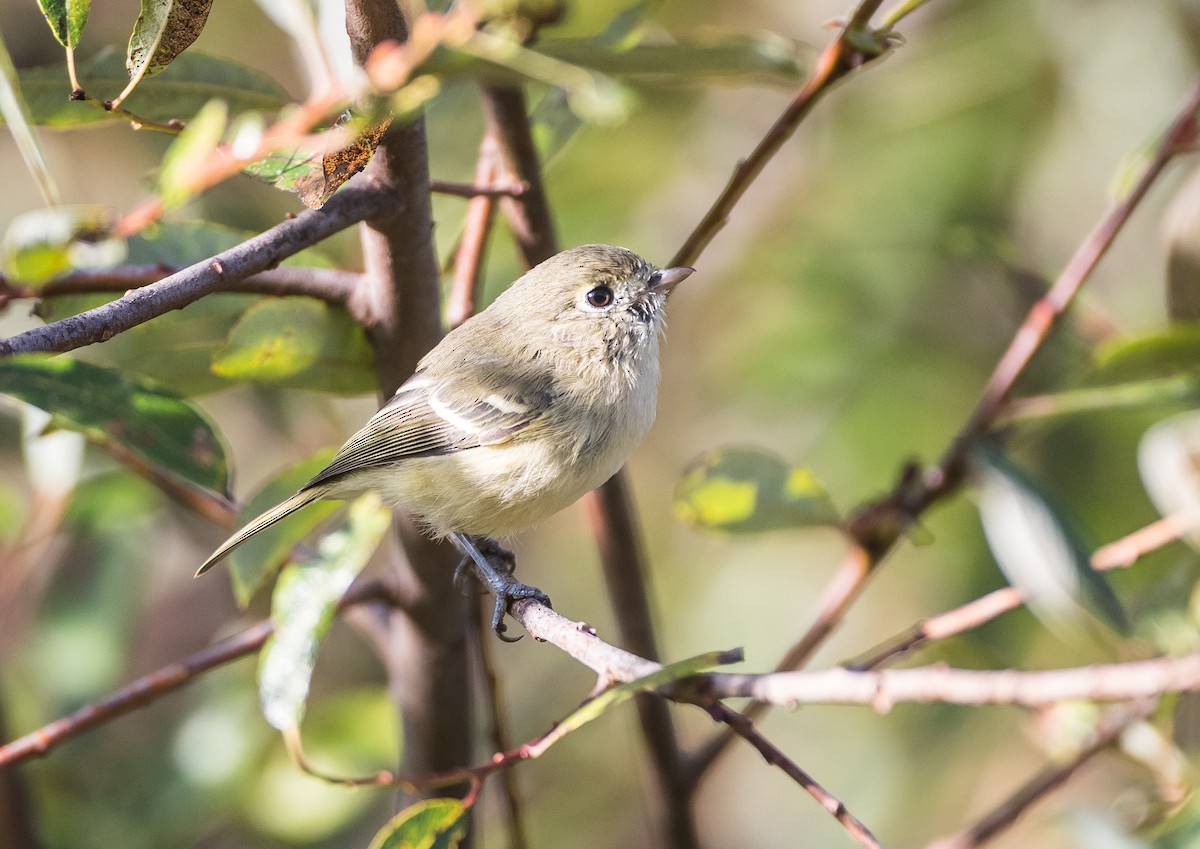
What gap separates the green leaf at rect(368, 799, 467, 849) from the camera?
1.16 m

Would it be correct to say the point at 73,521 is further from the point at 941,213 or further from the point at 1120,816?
the point at 941,213

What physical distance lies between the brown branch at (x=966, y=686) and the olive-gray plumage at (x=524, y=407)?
0.85 m

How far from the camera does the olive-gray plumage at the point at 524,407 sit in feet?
5.69

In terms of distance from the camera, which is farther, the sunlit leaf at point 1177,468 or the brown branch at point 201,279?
the sunlit leaf at point 1177,468

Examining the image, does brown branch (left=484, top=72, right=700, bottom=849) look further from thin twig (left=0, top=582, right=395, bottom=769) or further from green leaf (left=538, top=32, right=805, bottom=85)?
thin twig (left=0, top=582, right=395, bottom=769)

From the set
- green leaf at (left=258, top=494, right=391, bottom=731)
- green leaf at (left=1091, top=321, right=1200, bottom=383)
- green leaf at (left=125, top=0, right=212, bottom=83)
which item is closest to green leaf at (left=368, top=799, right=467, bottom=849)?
green leaf at (left=258, top=494, right=391, bottom=731)

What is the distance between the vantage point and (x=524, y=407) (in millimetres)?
1881

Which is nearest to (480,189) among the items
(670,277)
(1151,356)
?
(670,277)

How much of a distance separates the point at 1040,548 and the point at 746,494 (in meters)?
0.42

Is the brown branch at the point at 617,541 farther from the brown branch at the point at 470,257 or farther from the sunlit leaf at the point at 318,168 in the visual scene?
the sunlit leaf at the point at 318,168

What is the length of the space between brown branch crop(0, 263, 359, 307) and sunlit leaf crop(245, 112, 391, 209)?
0.11 m

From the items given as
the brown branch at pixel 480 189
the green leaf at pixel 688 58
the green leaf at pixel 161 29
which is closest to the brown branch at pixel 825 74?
the green leaf at pixel 688 58

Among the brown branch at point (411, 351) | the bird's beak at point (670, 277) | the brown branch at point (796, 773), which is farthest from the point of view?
the bird's beak at point (670, 277)

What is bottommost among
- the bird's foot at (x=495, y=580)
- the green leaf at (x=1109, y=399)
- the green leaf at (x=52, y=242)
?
the bird's foot at (x=495, y=580)
